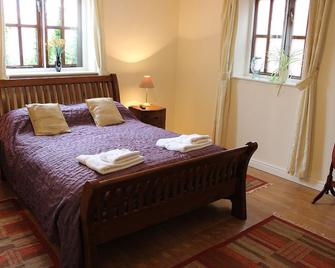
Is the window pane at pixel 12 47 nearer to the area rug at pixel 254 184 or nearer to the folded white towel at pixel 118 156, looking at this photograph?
the folded white towel at pixel 118 156

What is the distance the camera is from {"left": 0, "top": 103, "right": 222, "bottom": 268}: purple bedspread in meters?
2.29

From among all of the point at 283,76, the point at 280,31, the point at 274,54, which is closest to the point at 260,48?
the point at 274,54

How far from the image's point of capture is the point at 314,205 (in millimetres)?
3504

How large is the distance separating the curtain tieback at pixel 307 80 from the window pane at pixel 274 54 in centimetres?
60

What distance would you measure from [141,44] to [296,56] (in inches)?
77.9

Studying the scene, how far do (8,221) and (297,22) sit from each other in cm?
354

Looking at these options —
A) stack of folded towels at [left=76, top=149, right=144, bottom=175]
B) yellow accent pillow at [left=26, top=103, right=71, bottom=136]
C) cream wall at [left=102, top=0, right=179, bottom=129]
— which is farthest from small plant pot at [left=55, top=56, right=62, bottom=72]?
stack of folded towels at [left=76, top=149, right=144, bottom=175]

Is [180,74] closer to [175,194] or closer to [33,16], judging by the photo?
[33,16]

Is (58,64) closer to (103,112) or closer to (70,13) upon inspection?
(70,13)

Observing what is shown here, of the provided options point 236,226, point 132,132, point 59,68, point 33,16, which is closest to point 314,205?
point 236,226

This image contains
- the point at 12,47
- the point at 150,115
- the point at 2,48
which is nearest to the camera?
the point at 2,48

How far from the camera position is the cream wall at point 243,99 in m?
3.71

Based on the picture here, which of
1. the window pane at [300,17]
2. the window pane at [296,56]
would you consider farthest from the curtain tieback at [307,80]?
the window pane at [300,17]

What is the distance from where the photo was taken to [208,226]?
3.02 meters
